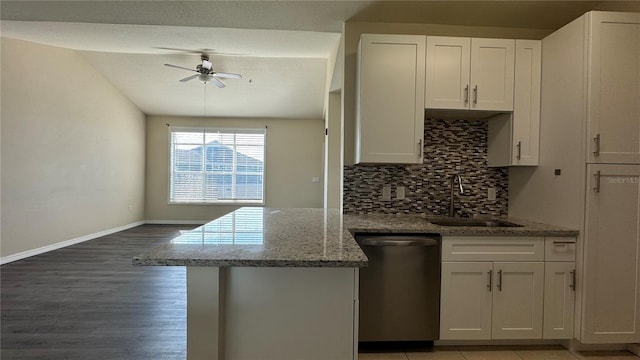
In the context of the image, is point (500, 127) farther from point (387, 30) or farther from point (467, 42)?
point (387, 30)

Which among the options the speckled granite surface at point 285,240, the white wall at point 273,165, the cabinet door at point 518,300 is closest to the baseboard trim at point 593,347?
the cabinet door at point 518,300

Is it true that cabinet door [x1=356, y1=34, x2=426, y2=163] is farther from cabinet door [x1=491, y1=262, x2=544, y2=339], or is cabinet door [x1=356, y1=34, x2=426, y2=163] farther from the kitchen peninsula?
the kitchen peninsula

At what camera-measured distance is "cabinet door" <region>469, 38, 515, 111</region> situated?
2.32 meters

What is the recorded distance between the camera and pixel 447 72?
2.32 meters

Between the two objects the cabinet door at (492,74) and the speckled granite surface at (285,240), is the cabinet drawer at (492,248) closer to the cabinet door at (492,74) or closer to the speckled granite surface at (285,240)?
the speckled granite surface at (285,240)

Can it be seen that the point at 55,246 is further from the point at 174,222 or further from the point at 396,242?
the point at 396,242

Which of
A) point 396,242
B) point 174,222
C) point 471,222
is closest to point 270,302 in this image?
point 396,242

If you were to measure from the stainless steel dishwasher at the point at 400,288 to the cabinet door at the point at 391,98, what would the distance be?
652 mm

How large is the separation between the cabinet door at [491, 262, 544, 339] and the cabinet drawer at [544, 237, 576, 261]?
91 millimetres

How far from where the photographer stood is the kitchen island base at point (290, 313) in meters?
1.30

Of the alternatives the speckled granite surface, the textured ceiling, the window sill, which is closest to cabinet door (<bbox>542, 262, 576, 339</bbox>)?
the speckled granite surface

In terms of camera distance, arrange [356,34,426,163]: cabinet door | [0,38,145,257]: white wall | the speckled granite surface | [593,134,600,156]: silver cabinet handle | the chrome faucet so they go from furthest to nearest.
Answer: [0,38,145,257]: white wall
the chrome faucet
[356,34,426,163]: cabinet door
[593,134,600,156]: silver cabinet handle
the speckled granite surface

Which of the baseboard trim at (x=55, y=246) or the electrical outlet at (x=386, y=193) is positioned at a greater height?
the electrical outlet at (x=386, y=193)

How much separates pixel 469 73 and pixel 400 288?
1634mm
